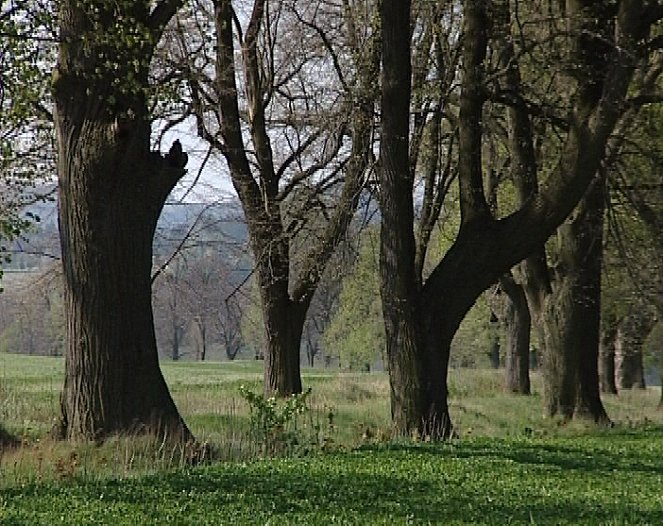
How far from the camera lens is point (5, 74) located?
887 cm

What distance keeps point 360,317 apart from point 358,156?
28695mm

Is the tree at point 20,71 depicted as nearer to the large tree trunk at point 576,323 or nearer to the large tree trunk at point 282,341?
the large tree trunk at point 282,341

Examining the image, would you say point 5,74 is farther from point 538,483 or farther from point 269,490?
point 538,483

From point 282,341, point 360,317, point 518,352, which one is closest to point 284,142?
point 282,341

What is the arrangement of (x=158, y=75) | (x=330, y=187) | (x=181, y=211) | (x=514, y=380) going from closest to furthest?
(x=158, y=75)
(x=330, y=187)
(x=181, y=211)
(x=514, y=380)

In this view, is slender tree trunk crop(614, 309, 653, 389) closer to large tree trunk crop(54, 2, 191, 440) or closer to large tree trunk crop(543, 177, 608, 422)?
large tree trunk crop(543, 177, 608, 422)

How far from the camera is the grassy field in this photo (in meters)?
6.54

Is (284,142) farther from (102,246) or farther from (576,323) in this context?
(102,246)

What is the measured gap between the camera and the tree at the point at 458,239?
1227 centimetres

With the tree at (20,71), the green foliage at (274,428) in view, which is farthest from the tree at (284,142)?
the tree at (20,71)

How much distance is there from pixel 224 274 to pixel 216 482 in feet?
53.1

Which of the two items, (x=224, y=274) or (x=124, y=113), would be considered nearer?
(x=124, y=113)

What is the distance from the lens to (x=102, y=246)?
10633 millimetres

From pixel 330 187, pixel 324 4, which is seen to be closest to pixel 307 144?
pixel 330 187
